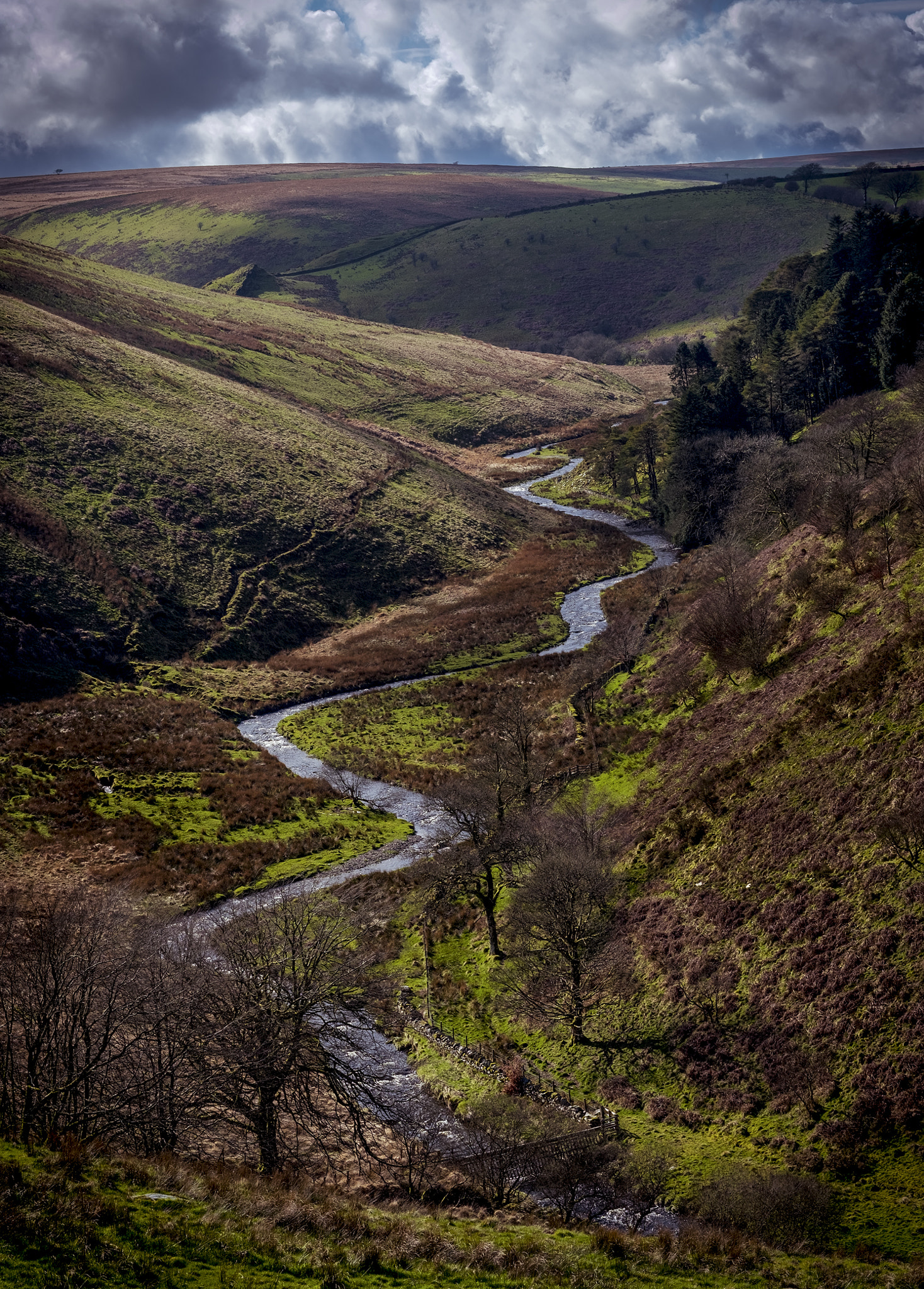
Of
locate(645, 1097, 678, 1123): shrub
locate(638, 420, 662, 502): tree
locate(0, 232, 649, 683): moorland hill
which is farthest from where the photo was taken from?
locate(638, 420, 662, 502): tree

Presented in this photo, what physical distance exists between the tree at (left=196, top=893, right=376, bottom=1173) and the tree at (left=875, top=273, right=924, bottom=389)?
73158 millimetres

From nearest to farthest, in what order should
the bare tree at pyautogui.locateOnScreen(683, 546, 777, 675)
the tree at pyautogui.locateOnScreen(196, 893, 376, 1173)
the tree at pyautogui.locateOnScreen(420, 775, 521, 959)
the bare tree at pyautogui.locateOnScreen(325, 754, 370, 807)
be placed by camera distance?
the tree at pyautogui.locateOnScreen(196, 893, 376, 1173) → the tree at pyautogui.locateOnScreen(420, 775, 521, 959) → the bare tree at pyautogui.locateOnScreen(683, 546, 777, 675) → the bare tree at pyautogui.locateOnScreen(325, 754, 370, 807)

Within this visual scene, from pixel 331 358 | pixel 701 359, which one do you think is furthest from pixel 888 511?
pixel 331 358

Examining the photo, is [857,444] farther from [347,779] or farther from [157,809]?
[157,809]

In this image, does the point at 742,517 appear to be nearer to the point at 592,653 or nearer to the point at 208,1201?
the point at 592,653

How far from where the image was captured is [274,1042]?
20.3 metres

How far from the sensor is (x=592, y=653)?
6512 cm

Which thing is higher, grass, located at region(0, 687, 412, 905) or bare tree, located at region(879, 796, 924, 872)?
bare tree, located at region(879, 796, 924, 872)

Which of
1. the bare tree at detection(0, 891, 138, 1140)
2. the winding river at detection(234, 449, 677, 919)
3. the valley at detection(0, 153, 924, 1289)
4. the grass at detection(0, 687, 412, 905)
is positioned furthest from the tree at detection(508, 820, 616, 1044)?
the grass at detection(0, 687, 412, 905)

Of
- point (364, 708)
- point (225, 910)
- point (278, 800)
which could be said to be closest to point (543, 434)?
point (364, 708)

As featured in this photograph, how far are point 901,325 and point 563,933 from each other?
6817cm

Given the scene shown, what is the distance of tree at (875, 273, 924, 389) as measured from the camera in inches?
2899

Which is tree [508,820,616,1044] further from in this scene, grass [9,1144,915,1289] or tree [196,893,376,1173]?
grass [9,1144,915,1289]

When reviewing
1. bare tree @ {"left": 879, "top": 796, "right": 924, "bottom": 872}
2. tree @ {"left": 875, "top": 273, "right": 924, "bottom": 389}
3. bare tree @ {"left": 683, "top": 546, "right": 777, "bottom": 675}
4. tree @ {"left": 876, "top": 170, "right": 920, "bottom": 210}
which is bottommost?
bare tree @ {"left": 879, "top": 796, "right": 924, "bottom": 872}
